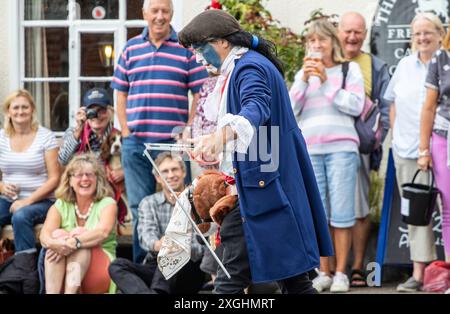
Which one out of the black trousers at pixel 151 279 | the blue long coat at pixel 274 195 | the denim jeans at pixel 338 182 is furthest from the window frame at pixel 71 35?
the blue long coat at pixel 274 195

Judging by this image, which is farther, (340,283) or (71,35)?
(71,35)

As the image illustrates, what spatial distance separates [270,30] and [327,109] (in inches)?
40.3

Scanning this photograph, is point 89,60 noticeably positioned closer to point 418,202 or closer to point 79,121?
point 79,121

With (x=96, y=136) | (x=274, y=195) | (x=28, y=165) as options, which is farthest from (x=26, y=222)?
(x=274, y=195)

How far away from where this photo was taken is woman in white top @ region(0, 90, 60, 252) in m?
9.80

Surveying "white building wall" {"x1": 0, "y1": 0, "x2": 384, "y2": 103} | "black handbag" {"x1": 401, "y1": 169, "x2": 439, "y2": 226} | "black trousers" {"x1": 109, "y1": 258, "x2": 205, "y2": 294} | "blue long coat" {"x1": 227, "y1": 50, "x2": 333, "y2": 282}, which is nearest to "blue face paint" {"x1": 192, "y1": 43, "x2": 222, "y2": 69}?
"blue long coat" {"x1": 227, "y1": 50, "x2": 333, "y2": 282}

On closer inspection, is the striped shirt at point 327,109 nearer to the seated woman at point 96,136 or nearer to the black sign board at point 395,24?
the black sign board at point 395,24

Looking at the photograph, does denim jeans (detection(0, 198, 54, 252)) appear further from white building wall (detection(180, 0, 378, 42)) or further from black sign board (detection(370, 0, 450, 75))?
black sign board (detection(370, 0, 450, 75))

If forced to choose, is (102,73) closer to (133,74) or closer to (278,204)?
(133,74)

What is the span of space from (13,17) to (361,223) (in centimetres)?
346

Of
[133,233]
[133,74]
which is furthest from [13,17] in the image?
[133,233]

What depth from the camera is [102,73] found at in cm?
1067

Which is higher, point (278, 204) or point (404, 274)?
A: point (278, 204)

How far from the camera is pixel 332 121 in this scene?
9.16m
